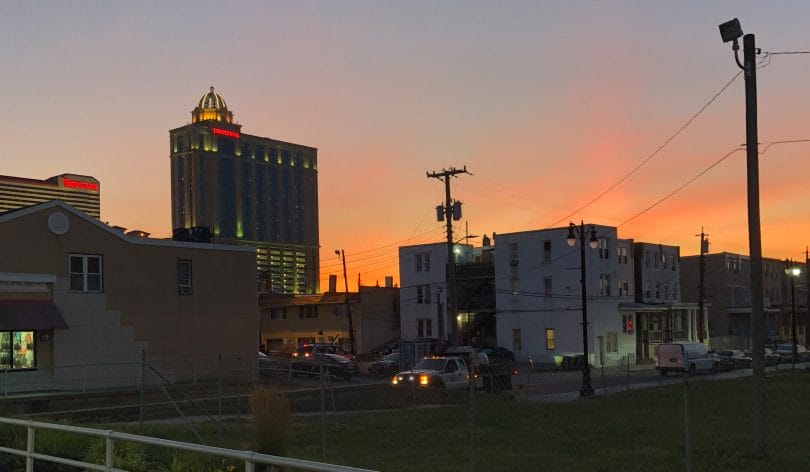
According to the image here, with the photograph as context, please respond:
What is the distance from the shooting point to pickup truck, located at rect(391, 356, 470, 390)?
108 feet

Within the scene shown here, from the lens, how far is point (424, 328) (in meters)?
75.8

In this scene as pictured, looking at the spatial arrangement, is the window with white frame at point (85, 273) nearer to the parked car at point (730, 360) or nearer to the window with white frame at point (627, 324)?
the parked car at point (730, 360)

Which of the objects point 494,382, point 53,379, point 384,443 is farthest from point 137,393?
point 384,443

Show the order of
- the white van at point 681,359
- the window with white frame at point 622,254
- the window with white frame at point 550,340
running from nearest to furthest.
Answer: the white van at point 681,359
the window with white frame at point 550,340
the window with white frame at point 622,254

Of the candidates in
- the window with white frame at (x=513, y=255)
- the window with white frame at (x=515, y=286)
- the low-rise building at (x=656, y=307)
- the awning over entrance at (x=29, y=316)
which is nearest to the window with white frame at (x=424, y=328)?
the window with white frame at (x=515, y=286)

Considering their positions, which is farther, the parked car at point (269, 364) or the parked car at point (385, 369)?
the parked car at point (385, 369)

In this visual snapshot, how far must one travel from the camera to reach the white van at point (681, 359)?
159 feet

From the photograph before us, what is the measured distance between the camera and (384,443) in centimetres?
1731

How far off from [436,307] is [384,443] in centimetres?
5725

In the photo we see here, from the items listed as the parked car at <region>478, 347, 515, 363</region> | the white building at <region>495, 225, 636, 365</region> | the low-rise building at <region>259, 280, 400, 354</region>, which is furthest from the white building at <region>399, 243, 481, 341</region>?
the parked car at <region>478, 347, 515, 363</region>

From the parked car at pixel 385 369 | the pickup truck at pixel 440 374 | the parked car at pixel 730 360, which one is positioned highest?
the pickup truck at pixel 440 374

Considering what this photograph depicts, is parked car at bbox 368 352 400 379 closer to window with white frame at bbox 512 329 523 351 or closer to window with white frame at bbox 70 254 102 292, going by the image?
Answer: window with white frame at bbox 70 254 102 292

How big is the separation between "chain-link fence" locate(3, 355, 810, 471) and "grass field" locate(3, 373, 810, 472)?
0.03 meters

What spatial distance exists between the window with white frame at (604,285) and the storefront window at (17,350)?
1760 inches
